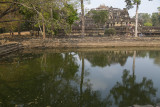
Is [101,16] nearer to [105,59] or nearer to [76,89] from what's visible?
[105,59]

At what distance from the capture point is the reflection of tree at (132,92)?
7357 mm

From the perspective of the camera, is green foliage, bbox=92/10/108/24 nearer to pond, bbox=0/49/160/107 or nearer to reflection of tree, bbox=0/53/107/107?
pond, bbox=0/49/160/107

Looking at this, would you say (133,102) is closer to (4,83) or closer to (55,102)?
(55,102)

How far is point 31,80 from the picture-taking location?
9914mm

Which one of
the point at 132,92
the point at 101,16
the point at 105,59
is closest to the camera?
the point at 132,92

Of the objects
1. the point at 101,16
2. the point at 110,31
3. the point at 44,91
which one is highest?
the point at 101,16

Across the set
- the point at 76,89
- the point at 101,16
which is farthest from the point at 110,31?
the point at 76,89

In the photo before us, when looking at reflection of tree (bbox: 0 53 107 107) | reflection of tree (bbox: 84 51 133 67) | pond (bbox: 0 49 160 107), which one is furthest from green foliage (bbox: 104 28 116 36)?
reflection of tree (bbox: 0 53 107 107)

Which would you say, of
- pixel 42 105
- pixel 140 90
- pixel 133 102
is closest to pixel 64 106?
pixel 42 105

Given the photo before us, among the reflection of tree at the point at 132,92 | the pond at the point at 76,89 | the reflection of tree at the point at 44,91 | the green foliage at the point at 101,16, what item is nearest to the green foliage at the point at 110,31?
the green foliage at the point at 101,16

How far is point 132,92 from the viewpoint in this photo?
27.6 feet

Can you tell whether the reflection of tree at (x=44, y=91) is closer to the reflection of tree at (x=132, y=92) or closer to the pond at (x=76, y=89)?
the pond at (x=76, y=89)

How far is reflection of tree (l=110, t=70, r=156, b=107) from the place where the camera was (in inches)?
290

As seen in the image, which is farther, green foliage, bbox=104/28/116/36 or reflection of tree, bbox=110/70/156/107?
green foliage, bbox=104/28/116/36
